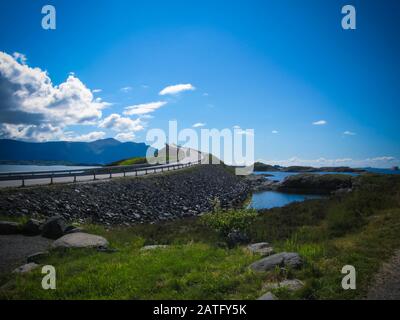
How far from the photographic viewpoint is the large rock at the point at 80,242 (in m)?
12.3

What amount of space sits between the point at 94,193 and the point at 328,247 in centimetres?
1985

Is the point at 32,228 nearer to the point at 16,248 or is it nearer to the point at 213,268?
the point at 16,248

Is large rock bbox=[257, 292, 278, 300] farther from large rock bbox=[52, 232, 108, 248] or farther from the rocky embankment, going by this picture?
the rocky embankment

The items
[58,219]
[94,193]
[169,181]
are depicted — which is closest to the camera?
[58,219]

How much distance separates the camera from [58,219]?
49.8 feet

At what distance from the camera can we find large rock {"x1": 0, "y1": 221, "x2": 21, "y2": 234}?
48.2ft

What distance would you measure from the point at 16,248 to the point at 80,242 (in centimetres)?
286

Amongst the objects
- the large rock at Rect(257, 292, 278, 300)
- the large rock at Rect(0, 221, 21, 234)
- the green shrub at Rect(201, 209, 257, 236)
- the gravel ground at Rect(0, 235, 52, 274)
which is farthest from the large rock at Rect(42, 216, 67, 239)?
the large rock at Rect(257, 292, 278, 300)

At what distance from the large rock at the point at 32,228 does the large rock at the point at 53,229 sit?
49cm

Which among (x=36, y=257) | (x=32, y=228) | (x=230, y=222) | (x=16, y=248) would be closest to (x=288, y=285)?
(x=230, y=222)

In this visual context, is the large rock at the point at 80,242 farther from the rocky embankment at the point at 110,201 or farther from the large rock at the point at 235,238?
the rocky embankment at the point at 110,201

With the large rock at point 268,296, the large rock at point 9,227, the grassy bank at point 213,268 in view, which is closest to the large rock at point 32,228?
the large rock at point 9,227

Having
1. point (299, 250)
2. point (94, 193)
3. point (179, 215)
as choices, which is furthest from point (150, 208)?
point (299, 250)
